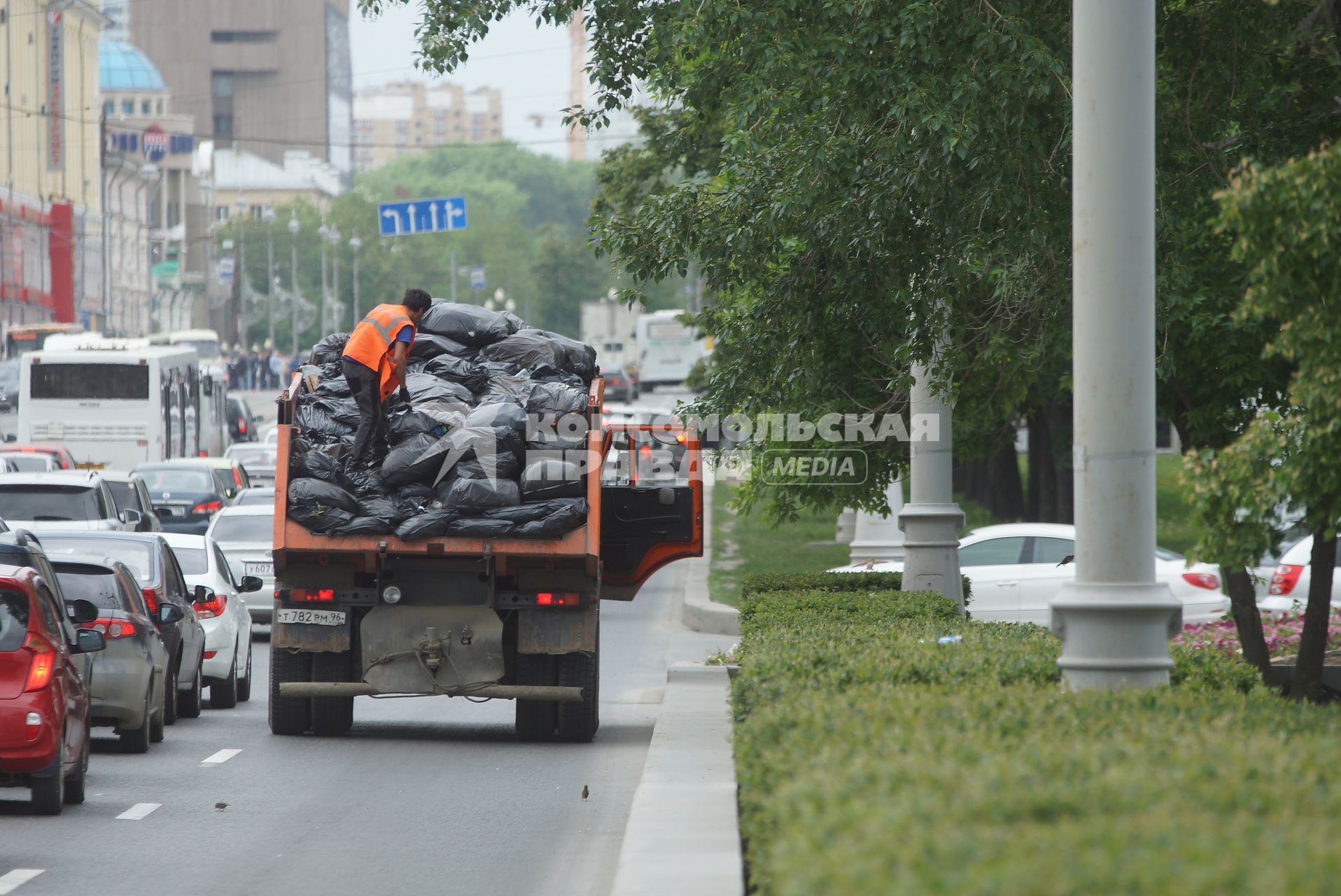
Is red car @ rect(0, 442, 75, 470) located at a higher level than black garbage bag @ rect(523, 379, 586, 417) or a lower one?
lower

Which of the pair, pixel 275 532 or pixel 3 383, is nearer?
pixel 275 532

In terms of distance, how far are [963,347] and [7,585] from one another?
20.3 ft

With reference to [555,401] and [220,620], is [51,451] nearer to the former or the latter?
[220,620]

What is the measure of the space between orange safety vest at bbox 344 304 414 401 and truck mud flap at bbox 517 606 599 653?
2.01 meters

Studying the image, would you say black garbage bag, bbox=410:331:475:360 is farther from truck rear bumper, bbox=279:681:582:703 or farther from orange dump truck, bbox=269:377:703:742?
truck rear bumper, bbox=279:681:582:703

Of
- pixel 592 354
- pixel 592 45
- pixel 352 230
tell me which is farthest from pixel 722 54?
pixel 352 230

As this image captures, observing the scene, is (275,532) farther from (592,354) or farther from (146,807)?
(592,354)

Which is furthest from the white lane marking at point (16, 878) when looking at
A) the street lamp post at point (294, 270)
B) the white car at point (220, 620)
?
the street lamp post at point (294, 270)

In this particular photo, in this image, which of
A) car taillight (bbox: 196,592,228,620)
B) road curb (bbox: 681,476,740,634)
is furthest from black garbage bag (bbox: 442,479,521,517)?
road curb (bbox: 681,476,740,634)

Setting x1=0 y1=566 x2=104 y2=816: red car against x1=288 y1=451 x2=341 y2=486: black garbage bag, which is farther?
x1=288 y1=451 x2=341 y2=486: black garbage bag

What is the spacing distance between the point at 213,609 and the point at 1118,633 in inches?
437

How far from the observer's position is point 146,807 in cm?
1098

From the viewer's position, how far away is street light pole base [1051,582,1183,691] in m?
7.03

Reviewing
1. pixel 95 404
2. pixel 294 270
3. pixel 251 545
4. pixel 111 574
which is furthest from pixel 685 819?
pixel 294 270
